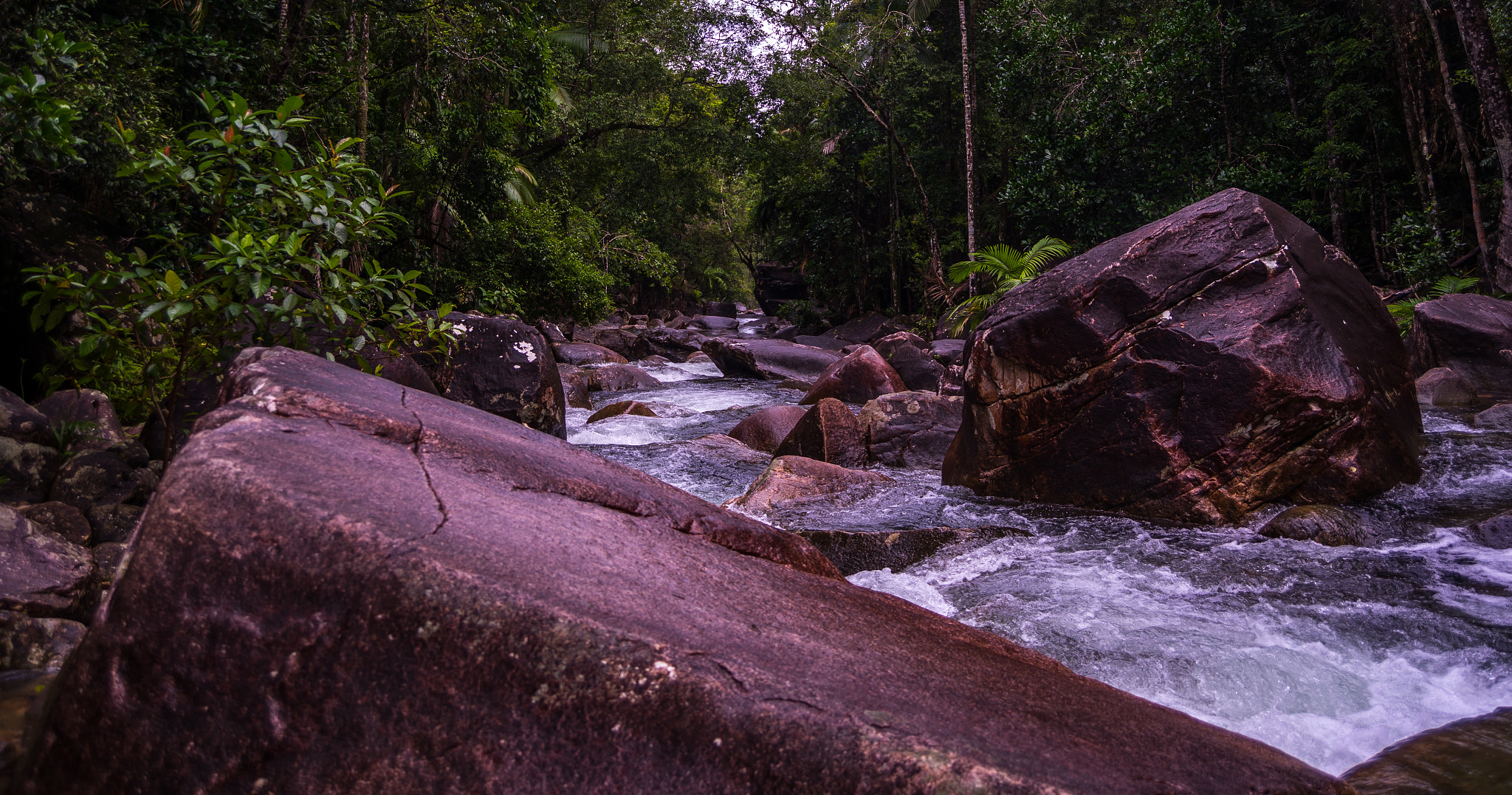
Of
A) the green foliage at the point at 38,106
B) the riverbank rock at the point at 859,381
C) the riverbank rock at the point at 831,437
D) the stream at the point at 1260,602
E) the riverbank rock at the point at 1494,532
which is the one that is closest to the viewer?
the stream at the point at 1260,602

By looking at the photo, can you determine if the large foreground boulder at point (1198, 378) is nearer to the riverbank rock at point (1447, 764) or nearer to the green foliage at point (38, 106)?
the riverbank rock at point (1447, 764)

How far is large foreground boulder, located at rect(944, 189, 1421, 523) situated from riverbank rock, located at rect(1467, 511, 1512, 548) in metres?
0.52

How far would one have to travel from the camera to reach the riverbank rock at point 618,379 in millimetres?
13398

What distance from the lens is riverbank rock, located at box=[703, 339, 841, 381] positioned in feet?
50.8

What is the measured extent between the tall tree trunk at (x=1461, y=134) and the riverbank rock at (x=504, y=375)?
12.4 m

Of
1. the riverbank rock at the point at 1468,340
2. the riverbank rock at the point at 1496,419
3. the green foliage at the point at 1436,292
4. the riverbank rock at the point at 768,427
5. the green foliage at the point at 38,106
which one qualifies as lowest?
the riverbank rock at the point at 768,427

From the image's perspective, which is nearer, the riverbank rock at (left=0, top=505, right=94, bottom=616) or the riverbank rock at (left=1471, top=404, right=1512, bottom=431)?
the riverbank rock at (left=0, top=505, right=94, bottom=616)

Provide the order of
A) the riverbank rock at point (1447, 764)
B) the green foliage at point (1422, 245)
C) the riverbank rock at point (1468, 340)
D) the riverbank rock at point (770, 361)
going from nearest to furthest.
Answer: the riverbank rock at point (1447, 764)
the riverbank rock at point (1468, 340)
the green foliage at point (1422, 245)
the riverbank rock at point (770, 361)

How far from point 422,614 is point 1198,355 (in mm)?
4809

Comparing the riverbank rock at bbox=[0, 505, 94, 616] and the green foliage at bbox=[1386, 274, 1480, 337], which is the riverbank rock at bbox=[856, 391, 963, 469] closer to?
the riverbank rock at bbox=[0, 505, 94, 616]

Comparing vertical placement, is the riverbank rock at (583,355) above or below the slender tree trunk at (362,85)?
below

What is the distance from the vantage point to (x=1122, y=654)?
317 centimetres

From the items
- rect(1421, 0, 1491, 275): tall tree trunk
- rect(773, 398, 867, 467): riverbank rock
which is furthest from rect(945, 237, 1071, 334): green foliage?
rect(773, 398, 867, 467): riverbank rock

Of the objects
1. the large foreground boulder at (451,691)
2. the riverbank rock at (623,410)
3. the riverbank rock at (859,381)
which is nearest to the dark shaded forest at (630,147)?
the large foreground boulder at (451,691)
